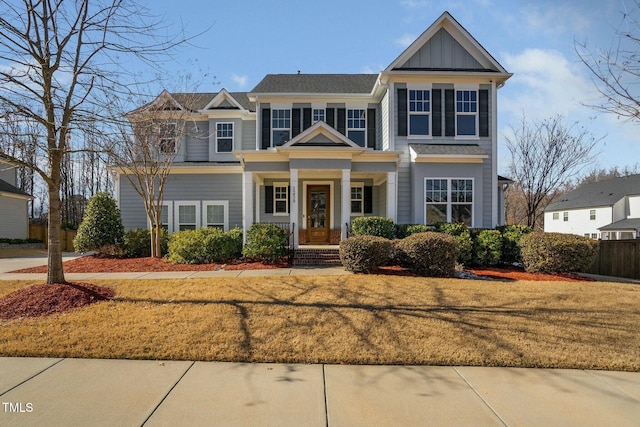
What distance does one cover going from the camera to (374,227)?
12.6 meters

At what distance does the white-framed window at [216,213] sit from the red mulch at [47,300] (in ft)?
30.6

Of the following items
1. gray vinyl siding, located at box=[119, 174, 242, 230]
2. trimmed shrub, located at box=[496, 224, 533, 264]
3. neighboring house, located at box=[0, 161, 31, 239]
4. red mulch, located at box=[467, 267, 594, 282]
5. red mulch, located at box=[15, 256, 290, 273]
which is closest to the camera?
red mulch, located at box=[467, 267, 594, 282]

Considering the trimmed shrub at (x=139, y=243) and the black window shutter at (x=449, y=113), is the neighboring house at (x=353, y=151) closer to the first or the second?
the black window shutter at (x=449, y=113)

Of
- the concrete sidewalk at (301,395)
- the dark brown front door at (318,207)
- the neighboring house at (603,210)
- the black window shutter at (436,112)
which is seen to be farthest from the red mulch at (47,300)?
the neighboring house at (603,210)

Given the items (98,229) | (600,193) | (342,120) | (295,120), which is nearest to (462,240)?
(342,120)

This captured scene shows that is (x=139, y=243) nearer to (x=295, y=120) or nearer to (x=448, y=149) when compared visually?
(x=295, y=120)

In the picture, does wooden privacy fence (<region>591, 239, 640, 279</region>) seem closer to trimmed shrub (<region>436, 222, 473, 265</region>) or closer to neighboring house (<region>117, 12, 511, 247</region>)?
neighboring house (<region>117, 12, 511, 247</region>)

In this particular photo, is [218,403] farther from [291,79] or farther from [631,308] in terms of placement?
[291,79]

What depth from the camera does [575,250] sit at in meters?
10.8

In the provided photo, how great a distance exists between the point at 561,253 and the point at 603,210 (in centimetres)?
3352

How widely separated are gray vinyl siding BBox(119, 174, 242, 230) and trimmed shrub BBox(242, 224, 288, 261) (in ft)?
14.2

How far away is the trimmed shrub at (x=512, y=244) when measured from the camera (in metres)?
12.5

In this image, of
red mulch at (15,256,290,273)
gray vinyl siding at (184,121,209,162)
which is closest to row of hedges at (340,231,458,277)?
red mulch at (15,256,290,273)

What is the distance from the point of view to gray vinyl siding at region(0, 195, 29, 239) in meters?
22.7
